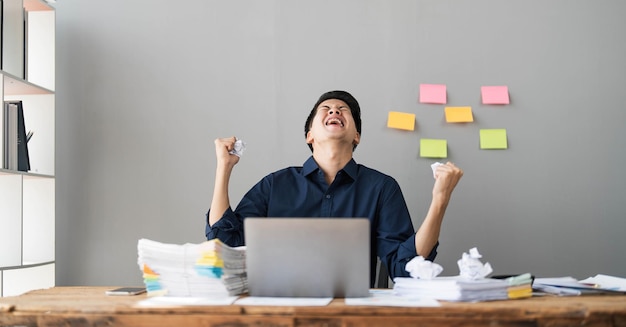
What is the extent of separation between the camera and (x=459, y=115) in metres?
2.83

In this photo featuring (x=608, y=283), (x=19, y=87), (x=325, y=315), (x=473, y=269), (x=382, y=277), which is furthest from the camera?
(x=19, y=87)

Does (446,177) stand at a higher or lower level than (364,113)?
lower

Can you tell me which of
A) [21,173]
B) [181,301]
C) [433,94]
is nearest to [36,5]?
[21,173]

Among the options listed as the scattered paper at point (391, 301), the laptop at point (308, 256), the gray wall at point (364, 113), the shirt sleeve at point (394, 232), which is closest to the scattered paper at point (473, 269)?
the scattered paper at point (391, 301)

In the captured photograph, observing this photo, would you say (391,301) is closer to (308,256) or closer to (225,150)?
(308,256)

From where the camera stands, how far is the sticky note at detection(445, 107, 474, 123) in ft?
9.27

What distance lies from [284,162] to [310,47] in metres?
0.51

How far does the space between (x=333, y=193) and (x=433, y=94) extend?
2.34 feet

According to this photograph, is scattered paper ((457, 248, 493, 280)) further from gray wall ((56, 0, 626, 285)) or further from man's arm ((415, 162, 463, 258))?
gray wall ((56, 0, 626, 285))

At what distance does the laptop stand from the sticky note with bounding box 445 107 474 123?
1.47 meters

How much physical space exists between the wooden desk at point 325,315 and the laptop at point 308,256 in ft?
0.28

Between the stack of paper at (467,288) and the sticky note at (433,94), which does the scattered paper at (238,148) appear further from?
the sticky note at (433,94)

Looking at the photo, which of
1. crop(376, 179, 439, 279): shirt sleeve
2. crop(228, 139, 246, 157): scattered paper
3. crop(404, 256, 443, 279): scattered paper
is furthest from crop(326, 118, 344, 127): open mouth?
crop(404, 256, 443, 279): scattered paper

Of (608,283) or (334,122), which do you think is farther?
(334,122)
